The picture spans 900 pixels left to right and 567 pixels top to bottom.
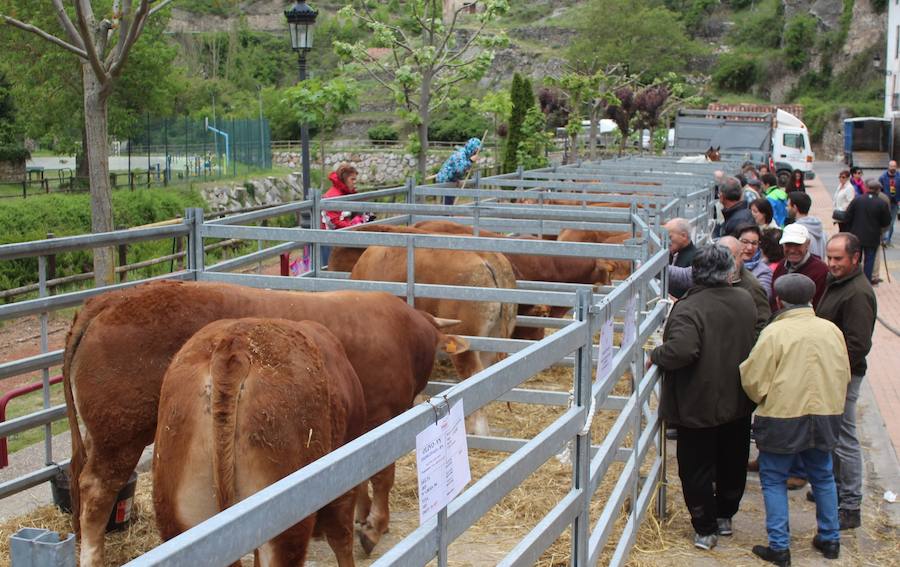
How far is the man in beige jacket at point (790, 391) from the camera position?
5.84 meters

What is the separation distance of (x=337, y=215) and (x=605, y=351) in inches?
252

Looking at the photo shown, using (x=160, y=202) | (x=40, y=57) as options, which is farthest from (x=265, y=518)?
(x=40, y=57)

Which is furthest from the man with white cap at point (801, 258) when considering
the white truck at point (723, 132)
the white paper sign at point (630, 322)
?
the white truck at point (723, 132)

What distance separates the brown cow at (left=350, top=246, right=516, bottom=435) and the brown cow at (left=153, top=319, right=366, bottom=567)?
12.5 feet

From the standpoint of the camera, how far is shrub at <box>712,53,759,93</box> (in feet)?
257

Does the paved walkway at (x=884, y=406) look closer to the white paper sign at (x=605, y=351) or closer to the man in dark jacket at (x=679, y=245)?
the man in dark jacket at (x=679, y=245)

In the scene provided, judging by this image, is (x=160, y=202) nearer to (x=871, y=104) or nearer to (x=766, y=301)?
(x=766, y=301)

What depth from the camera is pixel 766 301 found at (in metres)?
6.72

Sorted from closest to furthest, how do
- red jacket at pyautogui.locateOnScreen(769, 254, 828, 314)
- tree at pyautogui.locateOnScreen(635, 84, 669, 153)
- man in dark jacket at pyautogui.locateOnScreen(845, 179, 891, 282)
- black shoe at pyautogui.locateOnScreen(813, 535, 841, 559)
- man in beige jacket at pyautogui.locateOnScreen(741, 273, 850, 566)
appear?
man in beige jacket at pyautogui.locateOnScreen(741, 273, 850, 566) → black shoe at pyautogui.locateOnScreen(813, 535, 841, 559) → red jacket at pyautogui.locateOnScreen(769, 254, 828, 314) → man in dark jacket at pyautogui.locateOnScreen(845, 179, 891, 282) → tree at pyautogui.locateOnScreen(635, 84, 669, 153)

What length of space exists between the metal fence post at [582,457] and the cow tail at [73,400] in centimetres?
246

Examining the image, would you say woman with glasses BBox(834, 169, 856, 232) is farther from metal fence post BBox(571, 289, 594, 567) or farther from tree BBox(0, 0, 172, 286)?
metal fence post BBox(571, 289, 594, 567)

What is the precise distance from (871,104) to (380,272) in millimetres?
62573

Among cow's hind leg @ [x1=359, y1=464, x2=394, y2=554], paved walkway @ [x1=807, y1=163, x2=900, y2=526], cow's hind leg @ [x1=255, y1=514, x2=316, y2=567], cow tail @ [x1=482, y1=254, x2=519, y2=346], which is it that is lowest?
paved walkway @ [x1=807, y1=163, x2=900, y2=526]

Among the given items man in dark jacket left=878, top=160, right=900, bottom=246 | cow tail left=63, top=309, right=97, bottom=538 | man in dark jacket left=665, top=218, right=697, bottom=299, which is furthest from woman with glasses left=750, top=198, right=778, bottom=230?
man in dark jacket left=878, top=160, right=900, bottom=246
